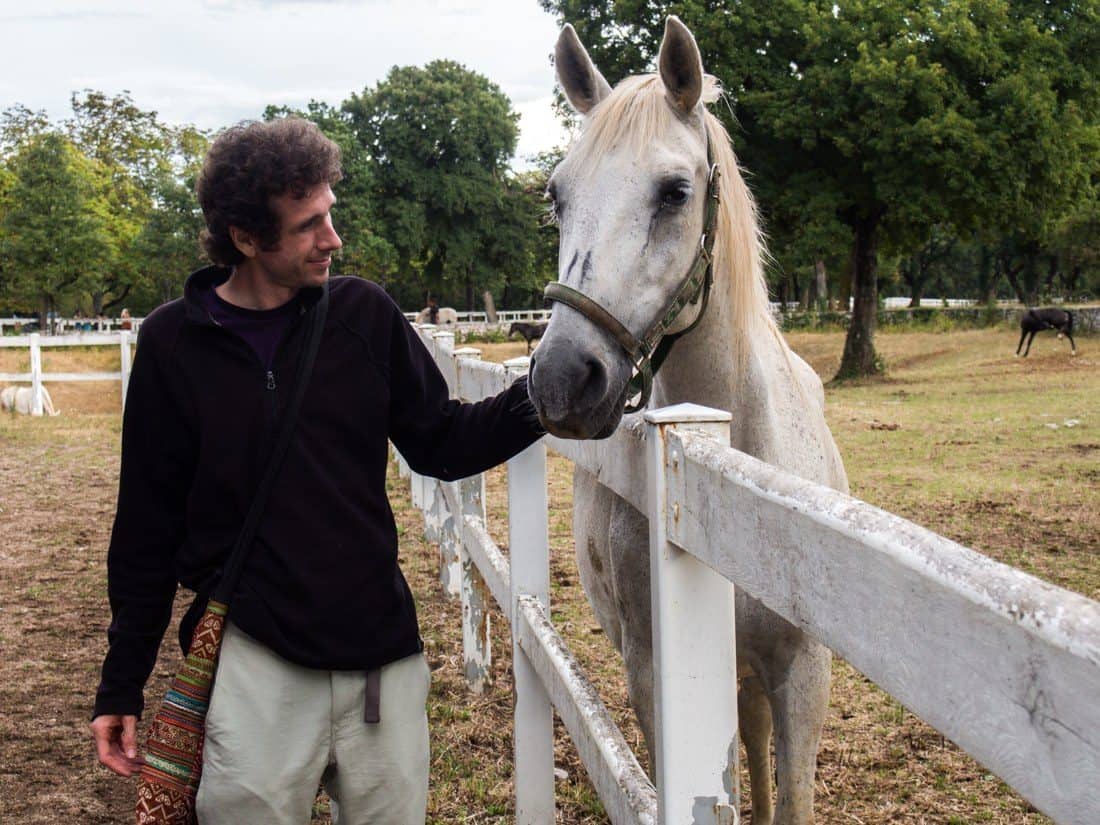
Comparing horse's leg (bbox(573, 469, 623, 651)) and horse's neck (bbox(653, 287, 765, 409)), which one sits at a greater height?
horse's neck (bbox(653, 287, 765, 409))

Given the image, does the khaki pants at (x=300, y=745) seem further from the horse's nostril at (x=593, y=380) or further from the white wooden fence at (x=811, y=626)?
the horse's nostril at (x=593, y=380)

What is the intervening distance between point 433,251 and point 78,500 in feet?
133

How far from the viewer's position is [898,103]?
1611cm

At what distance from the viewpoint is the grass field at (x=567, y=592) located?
348 cm

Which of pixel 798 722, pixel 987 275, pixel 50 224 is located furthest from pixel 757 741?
pixel 987 275

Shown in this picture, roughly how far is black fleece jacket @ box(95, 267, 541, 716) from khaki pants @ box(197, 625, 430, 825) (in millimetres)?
56

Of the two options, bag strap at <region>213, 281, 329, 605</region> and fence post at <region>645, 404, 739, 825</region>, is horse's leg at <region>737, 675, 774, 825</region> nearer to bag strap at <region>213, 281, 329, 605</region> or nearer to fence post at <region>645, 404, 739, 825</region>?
fence post at <region>645, 404, 739, 825</region>

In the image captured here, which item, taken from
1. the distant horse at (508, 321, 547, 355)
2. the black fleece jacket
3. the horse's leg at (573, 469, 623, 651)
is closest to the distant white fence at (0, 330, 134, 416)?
the horse's leg at (573, 469, 623, 651)

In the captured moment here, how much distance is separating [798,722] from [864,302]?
17.3 m

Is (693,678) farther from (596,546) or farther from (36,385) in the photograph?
(36,385)

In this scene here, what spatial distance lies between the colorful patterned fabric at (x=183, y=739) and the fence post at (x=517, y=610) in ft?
4.13

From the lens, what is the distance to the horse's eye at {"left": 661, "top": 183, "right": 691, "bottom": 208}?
2193 millimetres

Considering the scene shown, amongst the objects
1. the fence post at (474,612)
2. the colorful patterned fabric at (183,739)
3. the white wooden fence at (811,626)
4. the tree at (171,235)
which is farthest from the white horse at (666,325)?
the tree at (171,235)

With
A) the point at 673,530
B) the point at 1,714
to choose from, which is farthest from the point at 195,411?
the point at 1,714
